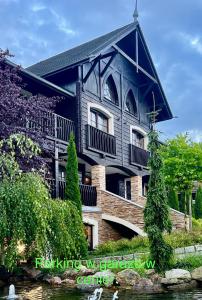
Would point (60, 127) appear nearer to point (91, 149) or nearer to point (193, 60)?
point (91, 149)

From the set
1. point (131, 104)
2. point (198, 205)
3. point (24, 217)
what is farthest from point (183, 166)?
point (198, 205)

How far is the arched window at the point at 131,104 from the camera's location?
26250mm

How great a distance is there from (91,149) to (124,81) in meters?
6.33

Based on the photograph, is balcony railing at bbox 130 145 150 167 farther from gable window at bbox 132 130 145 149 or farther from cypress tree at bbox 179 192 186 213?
cypress tree at bbox 179 192 186 213

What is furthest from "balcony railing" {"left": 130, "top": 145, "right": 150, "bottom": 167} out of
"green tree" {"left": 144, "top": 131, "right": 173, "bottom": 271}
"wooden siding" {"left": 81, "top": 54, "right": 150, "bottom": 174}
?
A: "green tree" {"left": 144, "top": 131, "right": 173, "bottom": 271}

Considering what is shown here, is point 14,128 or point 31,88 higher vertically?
point 31,88

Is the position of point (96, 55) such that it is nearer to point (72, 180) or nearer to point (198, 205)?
point (72, 180)

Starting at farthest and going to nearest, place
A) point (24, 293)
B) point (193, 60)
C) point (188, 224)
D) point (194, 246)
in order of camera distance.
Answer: point (193, 60)
point (188, 224)
point (194, 246)
point (24, 293)

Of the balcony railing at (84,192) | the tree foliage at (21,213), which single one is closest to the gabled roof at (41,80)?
the balcony railing at (84,192)

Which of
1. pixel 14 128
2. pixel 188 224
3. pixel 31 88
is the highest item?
pixel 31 88

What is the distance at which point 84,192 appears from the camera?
2039 cm

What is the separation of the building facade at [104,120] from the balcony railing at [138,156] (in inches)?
2.3

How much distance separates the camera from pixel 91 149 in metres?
20.4

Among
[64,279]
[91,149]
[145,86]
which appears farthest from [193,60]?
[64,279]
